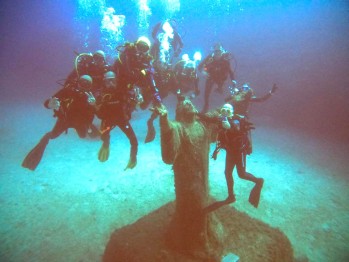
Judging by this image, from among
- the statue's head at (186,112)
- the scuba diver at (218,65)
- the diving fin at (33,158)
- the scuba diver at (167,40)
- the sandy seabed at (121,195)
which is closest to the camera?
the statue's head at (186,112)

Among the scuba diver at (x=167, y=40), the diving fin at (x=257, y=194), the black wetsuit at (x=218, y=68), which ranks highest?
the scuba diver at (x=167, y=40)

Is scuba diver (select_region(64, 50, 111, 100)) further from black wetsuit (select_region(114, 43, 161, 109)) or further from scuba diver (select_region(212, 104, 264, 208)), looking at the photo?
scuba diver (select_region(212, 104, 264, 208))

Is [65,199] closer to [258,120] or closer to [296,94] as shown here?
[258,120]

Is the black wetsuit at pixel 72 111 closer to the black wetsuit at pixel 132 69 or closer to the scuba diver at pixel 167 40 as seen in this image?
the black wetsuit at pixel 132 69

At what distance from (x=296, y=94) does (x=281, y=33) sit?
10.9 metres

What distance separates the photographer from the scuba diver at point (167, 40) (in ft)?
33.1

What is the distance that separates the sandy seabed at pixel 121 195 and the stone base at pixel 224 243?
69 cm

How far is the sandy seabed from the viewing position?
16.5ft

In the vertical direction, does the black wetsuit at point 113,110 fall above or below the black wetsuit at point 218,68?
below

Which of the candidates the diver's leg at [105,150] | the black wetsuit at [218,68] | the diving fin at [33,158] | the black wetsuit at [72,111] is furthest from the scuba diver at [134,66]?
the black wetsuit at [218,68]

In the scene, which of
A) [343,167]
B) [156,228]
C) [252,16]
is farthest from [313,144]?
[252,16]

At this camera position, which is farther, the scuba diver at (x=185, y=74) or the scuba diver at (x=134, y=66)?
the scuba diver at (x=185, y=74)

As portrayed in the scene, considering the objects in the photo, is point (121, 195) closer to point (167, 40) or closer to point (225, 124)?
point (225, 124)

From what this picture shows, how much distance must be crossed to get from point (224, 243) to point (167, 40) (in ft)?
29.5
